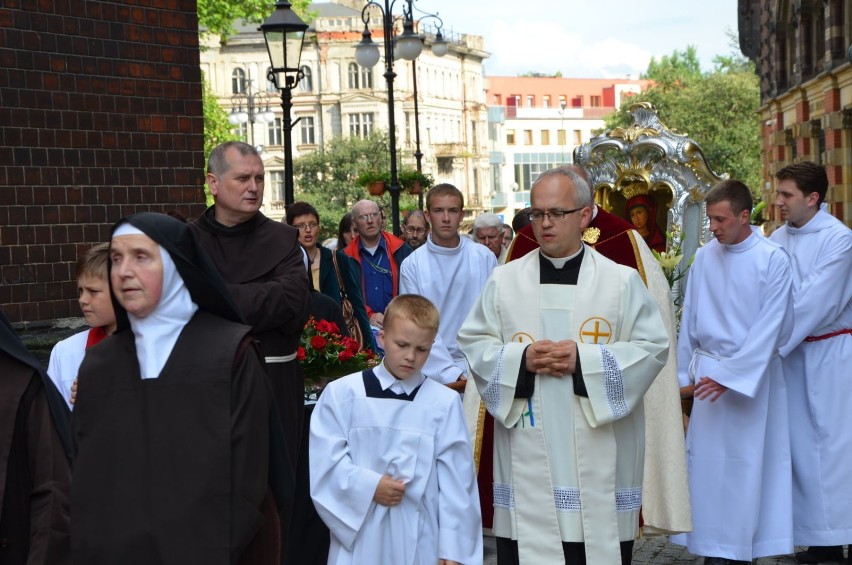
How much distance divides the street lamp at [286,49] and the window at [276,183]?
83641mm

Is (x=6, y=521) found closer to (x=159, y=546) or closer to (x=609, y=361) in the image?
(x=159, y=546)

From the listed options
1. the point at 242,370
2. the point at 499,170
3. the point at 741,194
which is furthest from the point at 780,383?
the point at 499,170

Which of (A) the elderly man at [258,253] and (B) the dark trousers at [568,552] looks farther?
(A) the elderly man at [258,253]

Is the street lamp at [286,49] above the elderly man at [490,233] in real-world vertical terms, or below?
above

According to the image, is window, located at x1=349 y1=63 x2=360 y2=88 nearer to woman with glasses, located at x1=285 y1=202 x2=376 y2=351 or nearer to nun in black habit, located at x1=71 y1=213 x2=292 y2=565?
woman with glasses, located at x1=285 y1=202 x2=376 y2=351

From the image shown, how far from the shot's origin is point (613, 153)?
15773 mm

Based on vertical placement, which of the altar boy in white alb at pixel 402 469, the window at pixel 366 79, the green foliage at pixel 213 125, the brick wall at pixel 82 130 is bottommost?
the altar boy in white alb at pixel 402 469

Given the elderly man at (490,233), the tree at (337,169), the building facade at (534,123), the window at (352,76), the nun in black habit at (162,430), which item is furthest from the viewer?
the building facade at (534,123)

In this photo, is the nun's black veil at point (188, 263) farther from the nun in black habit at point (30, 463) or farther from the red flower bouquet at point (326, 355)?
the red flower bouquet at point (326, 355)

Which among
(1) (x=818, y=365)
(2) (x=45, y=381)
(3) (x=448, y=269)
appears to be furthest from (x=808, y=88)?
(2) (x=45, y=381)

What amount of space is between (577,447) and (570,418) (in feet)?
0.41

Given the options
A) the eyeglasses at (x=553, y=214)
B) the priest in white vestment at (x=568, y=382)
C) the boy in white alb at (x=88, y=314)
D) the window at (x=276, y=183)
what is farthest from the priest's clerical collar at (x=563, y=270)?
the window at (x=276, y=183)

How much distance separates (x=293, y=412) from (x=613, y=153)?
9.41m

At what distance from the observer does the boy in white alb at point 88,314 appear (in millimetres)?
5617
